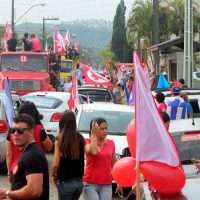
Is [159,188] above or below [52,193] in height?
above

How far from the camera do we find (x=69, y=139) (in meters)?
8.07

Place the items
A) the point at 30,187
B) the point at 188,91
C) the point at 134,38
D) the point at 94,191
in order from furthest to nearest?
the point at 134,38, the point at 188,91, the point at 94,191, the point at 30,187

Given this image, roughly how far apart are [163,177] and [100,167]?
203 centimetres

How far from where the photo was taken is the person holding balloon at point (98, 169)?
866 centimetres

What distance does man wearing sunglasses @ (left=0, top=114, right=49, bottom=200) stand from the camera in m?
6.03

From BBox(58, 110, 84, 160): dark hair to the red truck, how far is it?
21.7 meters

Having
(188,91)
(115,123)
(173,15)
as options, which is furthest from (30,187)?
(173,15)

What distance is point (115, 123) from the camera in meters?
14.3

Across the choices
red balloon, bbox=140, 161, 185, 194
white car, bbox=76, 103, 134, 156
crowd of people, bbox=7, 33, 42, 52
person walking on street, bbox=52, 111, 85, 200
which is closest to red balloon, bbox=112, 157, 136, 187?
red balloon, bbox=140, 161, 185, 194

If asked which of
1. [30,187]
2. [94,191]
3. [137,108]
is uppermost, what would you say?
[137,108]

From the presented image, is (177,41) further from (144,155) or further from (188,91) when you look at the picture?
(144,155)

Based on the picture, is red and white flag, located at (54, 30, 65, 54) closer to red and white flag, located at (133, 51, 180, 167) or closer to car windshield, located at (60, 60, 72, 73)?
car windshield, located at (60, 60, 72, 73)

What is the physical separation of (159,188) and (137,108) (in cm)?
75

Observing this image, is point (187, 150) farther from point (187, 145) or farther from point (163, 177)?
point (163, 177)
